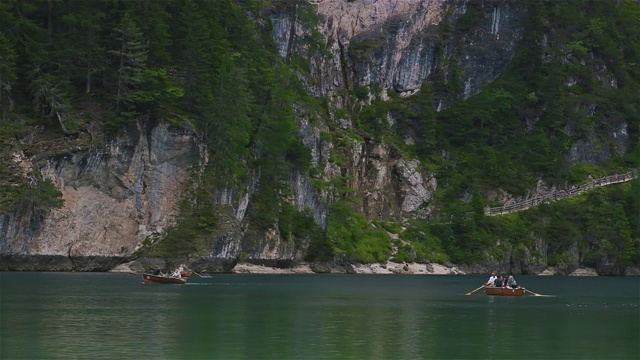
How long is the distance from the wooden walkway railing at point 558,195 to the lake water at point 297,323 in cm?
5451

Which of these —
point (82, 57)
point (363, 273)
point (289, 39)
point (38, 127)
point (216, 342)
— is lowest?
point (216, 342)

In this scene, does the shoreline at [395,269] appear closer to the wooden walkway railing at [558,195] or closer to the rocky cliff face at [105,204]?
the wooden walkway railing at [558,195]

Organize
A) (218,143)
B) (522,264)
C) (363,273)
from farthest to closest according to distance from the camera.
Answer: (522,264) → (363,273) → (218,143)

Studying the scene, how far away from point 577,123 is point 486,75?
1536 centimetres

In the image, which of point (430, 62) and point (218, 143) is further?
point (430, 62)

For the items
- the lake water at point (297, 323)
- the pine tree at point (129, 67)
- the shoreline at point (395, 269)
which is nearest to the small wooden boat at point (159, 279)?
the lake water at point (297, 323)

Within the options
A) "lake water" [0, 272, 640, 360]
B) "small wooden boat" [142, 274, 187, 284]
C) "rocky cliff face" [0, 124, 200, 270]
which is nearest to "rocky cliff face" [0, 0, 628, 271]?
"rocky cliff face" [0, 124, 200, 270]

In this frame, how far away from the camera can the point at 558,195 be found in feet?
434

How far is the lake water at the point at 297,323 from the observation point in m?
35.9

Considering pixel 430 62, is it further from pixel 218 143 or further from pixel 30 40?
pixel 30 40

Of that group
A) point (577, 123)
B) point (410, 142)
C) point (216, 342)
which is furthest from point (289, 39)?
point (216, 342)

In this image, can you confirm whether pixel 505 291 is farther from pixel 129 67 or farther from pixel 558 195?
pixel 558 195

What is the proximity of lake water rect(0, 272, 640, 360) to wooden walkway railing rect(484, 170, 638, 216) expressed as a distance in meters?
54.5

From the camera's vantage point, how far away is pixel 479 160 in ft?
450
